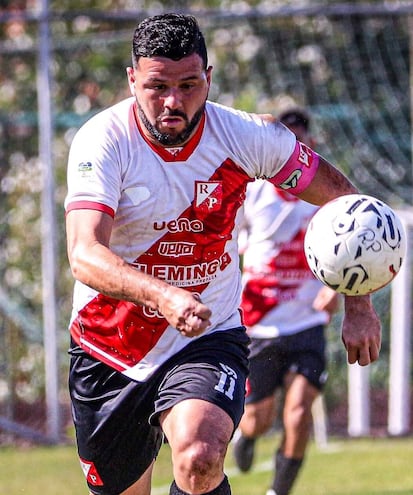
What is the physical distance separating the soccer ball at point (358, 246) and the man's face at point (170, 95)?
24.7 inches

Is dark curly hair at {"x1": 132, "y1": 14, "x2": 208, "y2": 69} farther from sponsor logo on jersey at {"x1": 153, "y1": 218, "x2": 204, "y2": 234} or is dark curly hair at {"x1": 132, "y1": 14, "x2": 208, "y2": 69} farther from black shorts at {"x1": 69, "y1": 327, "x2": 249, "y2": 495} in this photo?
Answer: black shorts at {"x1": 69, "y1": 327, "x2": 249, "y2": 495}

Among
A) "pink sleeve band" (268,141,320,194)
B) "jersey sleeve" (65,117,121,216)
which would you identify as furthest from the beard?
"pink sleeve band" (268,141,320,194)

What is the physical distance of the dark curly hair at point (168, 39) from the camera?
14.8 ft

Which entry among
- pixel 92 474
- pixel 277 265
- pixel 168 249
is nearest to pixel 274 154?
pixel 168 249

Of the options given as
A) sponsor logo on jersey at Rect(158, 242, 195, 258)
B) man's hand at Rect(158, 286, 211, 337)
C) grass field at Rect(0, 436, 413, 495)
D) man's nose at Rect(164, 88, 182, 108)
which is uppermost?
man's nose at Rect(164, 88, 182, 108)

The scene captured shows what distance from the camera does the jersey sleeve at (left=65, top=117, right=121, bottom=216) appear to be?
14.3ft

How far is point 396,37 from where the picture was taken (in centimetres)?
1262

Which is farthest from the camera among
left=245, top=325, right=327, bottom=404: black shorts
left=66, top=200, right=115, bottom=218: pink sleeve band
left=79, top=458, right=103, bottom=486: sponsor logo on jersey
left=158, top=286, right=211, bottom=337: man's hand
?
left=245, top=325, right=327, bottom=404: black shorts

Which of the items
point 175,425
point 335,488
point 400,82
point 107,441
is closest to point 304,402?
point 335,488

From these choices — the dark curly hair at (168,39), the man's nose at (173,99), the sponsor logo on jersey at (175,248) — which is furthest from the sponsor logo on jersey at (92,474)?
the dark curly hair at (168,39)

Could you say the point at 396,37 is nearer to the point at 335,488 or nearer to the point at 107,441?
the point at 335,488

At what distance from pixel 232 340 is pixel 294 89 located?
7757 mm

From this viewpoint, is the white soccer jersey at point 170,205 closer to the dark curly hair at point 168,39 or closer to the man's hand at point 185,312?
the dark curly hair at point 168,39

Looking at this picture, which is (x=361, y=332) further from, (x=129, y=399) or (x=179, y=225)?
(x=129, y=399)
